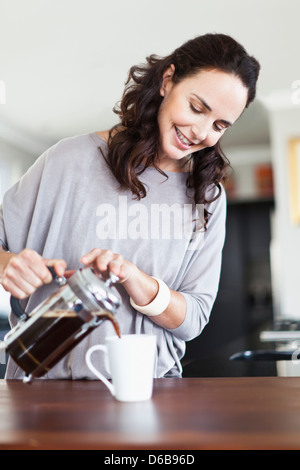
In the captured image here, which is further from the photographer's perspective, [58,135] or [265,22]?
[58,135]

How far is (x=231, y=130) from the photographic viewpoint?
5492 millimetres

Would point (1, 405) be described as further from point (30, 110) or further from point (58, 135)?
point (58, 135)

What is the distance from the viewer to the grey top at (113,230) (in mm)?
1107

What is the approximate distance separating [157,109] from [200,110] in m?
0.13

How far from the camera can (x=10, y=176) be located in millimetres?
5098

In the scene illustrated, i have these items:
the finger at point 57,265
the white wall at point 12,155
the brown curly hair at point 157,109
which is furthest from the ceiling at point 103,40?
the finger at point 57,265

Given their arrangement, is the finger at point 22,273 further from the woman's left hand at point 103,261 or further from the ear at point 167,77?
the ear at point 167,77

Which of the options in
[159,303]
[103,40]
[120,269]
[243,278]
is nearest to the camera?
[120,269]

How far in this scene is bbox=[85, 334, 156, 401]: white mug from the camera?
760 mm

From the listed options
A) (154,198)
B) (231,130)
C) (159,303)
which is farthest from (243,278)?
(159,303)

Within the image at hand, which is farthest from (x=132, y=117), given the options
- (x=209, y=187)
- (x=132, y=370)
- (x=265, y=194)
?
(x=265, y=194)

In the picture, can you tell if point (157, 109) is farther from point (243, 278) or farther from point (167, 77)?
point (243, 278)

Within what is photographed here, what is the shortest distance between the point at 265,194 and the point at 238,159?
55cm

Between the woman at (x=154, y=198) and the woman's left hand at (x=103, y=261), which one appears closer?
the woman's left hand at (x=103, y=261)
